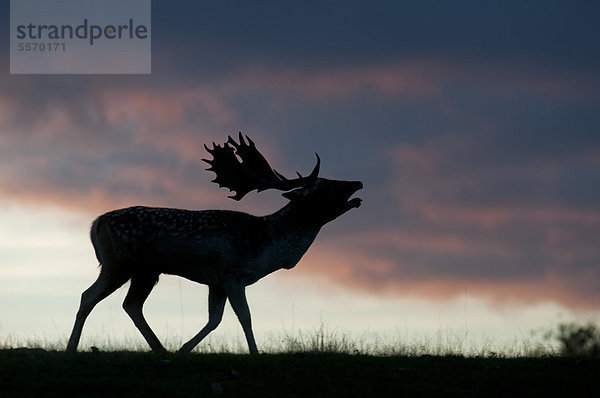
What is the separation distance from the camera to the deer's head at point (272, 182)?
15.6 m

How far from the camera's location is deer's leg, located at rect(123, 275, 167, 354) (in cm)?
1538

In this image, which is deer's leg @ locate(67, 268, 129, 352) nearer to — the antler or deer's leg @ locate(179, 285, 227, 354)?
deer's leg @ locate(179, 285, 227, 354)

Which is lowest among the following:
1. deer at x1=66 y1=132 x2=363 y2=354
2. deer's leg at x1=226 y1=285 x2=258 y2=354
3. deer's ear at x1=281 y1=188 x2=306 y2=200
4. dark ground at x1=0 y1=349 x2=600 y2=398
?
Answer: dark ground at x1=0 y1=349 x2=600 y2=398

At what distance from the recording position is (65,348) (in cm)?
1561

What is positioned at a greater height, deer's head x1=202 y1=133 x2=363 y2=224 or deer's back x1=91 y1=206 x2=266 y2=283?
deer's head x1=202 y1=133 x2=363 y2=224

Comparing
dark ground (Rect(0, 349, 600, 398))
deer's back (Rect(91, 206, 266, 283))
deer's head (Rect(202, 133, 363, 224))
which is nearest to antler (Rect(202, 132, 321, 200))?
deer's head (Rect(202, 133, 363, 224))

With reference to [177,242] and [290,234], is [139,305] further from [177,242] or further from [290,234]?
[290,234]

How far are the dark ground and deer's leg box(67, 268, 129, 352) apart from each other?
883 mm

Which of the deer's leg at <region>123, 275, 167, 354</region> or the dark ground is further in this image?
the deer's leg at <region>123, 275, 167, 354</region>

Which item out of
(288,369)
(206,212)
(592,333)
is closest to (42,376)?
(288,369)

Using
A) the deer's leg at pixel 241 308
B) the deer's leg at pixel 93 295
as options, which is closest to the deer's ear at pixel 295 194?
the deer's leg at pixel 241 308

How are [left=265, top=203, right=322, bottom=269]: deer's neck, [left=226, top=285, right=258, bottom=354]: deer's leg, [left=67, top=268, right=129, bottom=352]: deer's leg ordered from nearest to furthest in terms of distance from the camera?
[left=226, top=285, right=258, bottom=354]: deer's leg < [left=67, top=268, right=129, bottom=352]: deer's leg < [left=265, top=203, right=322, bottom=269]: deer's neck

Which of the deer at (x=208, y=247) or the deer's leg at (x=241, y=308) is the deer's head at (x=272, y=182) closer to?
the deer at (x=208, y=247)

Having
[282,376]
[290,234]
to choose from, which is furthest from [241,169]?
[282,376]
